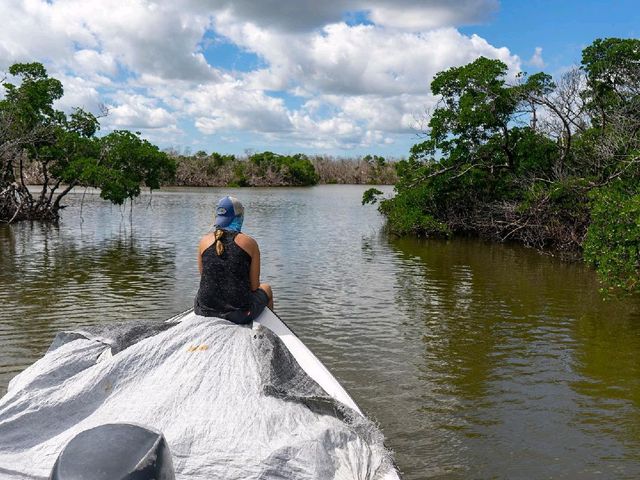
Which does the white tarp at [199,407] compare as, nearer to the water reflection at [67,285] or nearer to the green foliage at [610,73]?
the water reflection at [67,285]

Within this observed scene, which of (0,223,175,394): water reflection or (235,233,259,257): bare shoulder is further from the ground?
(235,233,259,257): bare shoulder

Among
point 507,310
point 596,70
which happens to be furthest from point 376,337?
point 596,70

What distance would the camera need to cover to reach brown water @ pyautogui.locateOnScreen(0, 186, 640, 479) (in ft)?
20.7

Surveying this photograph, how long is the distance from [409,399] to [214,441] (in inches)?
144

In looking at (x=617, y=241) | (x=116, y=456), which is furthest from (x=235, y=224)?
(x=617, y=241)

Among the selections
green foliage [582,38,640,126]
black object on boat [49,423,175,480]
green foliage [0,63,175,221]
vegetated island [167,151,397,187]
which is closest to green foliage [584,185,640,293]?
green foliage [582,38,640,126]

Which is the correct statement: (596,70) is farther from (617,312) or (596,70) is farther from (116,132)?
(116,132)

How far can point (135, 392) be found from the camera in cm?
480

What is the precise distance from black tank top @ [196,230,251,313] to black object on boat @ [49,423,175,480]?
9.99ft

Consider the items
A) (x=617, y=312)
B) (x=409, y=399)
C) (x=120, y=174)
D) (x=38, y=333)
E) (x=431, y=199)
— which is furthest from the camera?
(x=120, y=174)

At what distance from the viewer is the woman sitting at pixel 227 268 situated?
19.5 ft

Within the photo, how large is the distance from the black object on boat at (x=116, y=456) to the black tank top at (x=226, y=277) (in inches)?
120

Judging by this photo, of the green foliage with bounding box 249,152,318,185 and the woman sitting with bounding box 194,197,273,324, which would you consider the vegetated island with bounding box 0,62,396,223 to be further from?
the green foliage with bounding box 249,152,318,185

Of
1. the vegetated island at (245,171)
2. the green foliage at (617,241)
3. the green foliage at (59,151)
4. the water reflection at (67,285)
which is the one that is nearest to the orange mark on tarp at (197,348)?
the water reflection at (67,285)
